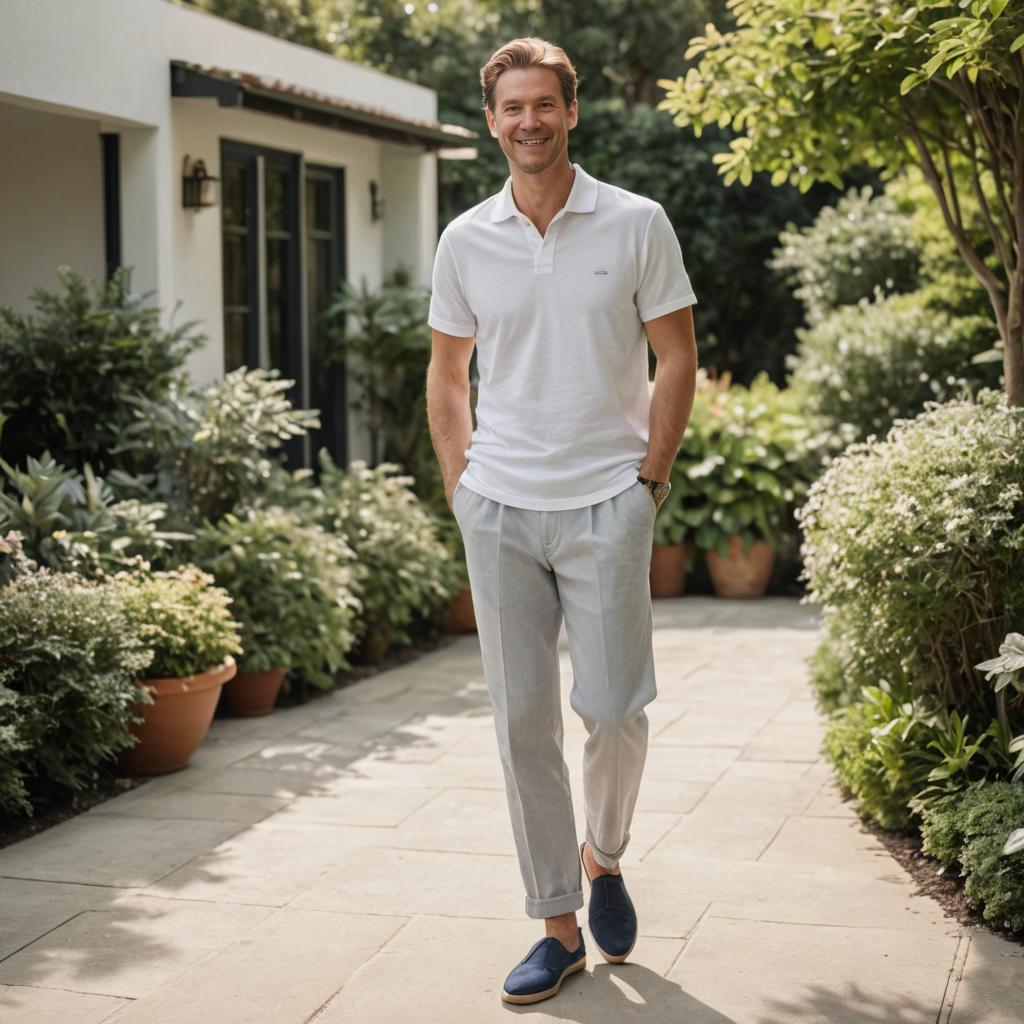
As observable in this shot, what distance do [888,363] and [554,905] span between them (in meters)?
6.45

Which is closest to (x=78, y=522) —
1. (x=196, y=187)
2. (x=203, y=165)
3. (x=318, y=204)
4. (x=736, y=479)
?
(x=196, y=187)

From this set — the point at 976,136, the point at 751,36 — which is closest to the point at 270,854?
the point at 751,36

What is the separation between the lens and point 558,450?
3279 millimetres

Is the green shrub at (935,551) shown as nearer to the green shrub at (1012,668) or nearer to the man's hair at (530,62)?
the green shrub at (1012,668)

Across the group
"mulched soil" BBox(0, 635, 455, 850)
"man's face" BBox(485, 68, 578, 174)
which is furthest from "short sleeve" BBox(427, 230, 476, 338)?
"mulched soil" BBox(0, 635, 455, 850)

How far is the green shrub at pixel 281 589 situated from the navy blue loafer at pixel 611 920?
9.58ft

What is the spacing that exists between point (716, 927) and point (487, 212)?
1.86 m

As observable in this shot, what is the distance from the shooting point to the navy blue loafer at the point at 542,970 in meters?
3.36

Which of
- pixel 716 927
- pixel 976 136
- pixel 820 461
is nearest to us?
pixel 716 927

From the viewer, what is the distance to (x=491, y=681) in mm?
3432

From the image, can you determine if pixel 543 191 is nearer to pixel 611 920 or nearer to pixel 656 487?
pixel 656 487

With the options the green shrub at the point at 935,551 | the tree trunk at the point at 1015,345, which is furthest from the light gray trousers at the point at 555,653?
the tree trunk at the point at 1015,345

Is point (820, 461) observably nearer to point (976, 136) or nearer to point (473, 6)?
point (976, 136)

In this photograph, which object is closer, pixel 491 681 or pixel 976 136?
pixel 491 681
